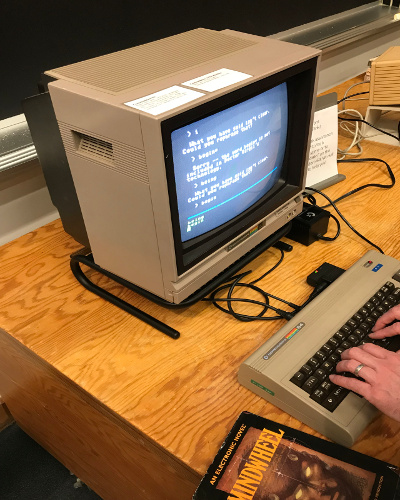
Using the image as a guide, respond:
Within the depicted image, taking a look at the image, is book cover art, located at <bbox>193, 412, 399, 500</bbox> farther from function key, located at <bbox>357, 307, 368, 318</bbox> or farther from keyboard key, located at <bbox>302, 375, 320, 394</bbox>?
function key, located at <bbox>357, 307, 368, 318</bbox>

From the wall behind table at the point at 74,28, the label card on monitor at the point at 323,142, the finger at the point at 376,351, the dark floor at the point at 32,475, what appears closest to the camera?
the finger at the point at 376,351

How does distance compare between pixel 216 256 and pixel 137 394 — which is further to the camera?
pixel 216 256

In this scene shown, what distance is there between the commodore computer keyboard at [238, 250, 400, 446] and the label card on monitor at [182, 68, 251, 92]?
413 millimetres

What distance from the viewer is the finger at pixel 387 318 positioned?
789 mm

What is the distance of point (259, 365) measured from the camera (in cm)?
73

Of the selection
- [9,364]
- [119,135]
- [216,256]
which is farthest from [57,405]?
[119,135]

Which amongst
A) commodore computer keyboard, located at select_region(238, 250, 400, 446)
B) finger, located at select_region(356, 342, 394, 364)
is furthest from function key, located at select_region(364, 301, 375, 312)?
finger, located at select_region(356, 342, 394, 364)

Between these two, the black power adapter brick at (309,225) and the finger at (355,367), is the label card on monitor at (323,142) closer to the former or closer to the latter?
the black power adapter brick at (309,225)

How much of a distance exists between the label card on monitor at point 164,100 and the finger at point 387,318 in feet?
1.59

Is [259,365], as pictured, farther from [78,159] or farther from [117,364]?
[78,159]

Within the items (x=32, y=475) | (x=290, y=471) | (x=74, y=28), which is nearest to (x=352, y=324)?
(x=290, y=471)

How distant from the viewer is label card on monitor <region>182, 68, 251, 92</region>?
692 mm

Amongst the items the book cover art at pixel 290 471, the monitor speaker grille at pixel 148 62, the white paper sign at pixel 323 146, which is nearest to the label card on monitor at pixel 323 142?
the white paper sign at pixel 323 146

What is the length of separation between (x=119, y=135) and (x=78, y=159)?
0.43ft
